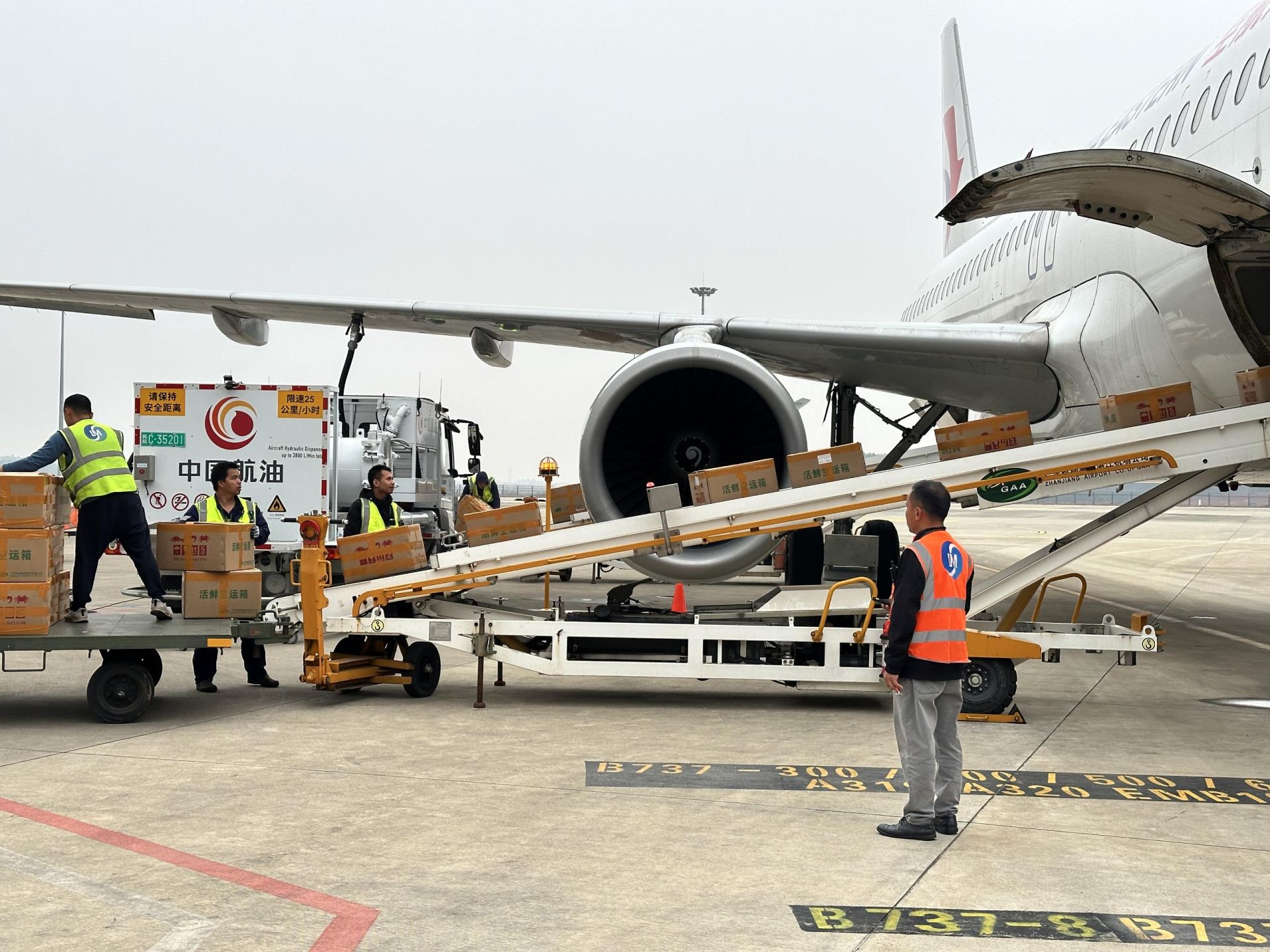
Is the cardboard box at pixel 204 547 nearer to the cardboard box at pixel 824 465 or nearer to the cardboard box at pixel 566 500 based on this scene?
the cardboard box at pixel 824 465

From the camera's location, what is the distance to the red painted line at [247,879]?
361cm

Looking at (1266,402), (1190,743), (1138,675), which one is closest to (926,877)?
(1190,743)

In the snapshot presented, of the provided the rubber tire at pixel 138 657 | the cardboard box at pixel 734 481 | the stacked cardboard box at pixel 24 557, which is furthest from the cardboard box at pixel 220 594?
the cardboard box at pixel 734 481

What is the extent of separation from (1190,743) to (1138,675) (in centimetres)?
280

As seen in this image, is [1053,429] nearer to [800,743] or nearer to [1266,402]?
[1266,402]

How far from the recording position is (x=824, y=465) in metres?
7.97

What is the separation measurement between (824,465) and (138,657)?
14.4ft

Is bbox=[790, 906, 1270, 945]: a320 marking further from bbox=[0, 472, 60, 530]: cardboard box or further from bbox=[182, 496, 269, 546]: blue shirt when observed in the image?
bbox=[182, 496, 269, 546]: blue shirt

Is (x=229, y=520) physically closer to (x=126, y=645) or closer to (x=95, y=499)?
(x=95, y=499)

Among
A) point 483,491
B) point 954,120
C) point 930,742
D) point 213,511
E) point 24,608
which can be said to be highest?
point 954,120

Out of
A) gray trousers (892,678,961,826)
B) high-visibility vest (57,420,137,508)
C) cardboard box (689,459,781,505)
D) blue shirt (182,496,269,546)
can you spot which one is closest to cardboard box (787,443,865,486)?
cardboard box (689,459,781,505)

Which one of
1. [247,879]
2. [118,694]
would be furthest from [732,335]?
[247,879]

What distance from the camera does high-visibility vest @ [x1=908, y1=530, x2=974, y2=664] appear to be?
5.02 metres

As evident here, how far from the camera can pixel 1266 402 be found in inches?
284
